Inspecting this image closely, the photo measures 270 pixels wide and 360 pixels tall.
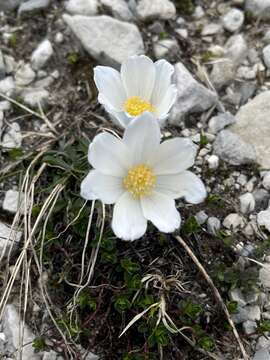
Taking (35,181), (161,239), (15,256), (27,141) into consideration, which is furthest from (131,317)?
(27,141)

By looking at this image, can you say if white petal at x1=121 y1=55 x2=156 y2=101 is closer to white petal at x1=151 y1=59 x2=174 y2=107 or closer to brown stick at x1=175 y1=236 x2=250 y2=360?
white petal at x1=151 y1=59 x2=174 y2=107

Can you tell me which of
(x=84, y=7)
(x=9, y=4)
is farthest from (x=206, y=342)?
(x=9, y=4)

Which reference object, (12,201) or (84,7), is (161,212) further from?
(84,7)

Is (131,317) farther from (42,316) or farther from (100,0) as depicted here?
(100,0)

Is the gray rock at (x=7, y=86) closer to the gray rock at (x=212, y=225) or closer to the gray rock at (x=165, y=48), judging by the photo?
the gray rock at (x=165, y=48)

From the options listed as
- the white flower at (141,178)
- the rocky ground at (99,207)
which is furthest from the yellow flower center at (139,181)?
the rocky ground at (99,207)
